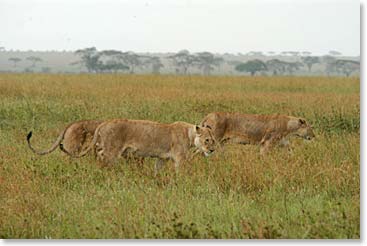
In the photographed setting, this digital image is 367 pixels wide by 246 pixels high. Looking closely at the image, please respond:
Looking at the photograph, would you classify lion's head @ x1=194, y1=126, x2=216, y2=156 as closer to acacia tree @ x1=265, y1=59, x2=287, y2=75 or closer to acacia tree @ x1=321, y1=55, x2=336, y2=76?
acacia tree @ x1=265, y1=59, x2=287, y2=75

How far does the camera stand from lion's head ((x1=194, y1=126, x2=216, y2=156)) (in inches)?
231

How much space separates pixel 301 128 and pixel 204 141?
144 cm

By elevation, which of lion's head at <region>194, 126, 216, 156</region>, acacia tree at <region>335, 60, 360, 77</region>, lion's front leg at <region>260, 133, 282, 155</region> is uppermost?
acacia tree at <region>335, 60, 360, 77</region>

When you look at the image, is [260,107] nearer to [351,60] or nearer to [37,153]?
[351,60]

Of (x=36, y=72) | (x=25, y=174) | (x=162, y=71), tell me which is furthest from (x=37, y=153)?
(x=162, y=71)

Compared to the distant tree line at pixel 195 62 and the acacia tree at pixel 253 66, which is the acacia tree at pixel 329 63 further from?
the acacia tree at pixel 253 66

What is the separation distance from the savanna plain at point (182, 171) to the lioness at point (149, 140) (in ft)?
0.33

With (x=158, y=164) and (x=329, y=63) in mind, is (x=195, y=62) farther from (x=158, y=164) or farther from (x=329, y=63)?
(x=329, y=63)

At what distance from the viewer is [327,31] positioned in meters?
5.52

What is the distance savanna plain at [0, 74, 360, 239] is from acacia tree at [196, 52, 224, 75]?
0.20 meters

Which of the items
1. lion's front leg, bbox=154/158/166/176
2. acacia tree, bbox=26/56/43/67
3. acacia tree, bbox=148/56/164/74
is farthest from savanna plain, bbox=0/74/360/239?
acacia tree, bbox=26/56/43/67

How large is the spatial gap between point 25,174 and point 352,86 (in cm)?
Result: 256

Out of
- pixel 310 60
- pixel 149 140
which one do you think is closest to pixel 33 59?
pixel 149 140

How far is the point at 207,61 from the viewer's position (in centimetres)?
623
